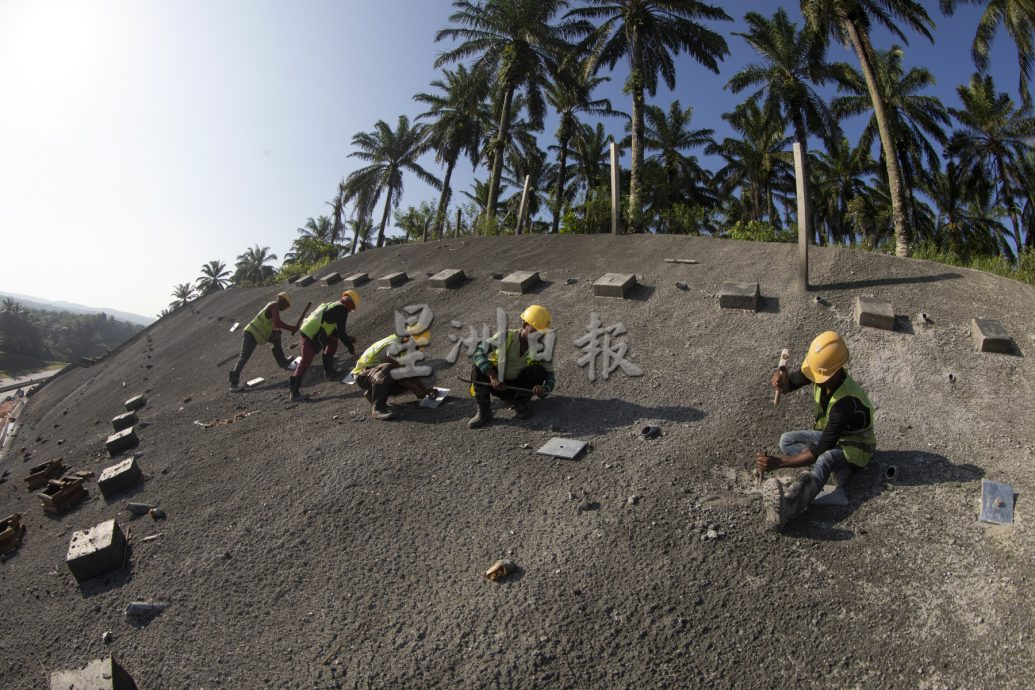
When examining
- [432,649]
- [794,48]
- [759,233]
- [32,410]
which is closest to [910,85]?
[794,48]

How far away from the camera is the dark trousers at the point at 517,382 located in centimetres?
548

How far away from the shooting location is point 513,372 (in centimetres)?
553

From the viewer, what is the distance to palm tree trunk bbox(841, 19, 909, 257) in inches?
459

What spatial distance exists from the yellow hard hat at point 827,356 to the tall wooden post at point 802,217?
3685mm

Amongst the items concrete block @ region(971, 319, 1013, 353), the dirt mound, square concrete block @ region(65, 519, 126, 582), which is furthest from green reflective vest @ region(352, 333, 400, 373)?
concrete block @ region(971, 319, 1013, 353)

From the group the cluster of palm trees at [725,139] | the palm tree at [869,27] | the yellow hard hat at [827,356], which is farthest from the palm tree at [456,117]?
the yellow hard hat at [827,356]

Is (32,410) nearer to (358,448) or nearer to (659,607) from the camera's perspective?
(358,448)

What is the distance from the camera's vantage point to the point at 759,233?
416 inches

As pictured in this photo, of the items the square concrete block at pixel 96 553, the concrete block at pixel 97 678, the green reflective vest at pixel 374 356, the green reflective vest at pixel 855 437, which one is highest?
the green reflective vest at pixel 374 356

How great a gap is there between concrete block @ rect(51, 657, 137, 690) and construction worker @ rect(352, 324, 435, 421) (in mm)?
3101

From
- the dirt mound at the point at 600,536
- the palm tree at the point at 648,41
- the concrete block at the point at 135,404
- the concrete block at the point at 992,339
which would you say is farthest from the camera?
the palm tree at the point at 648,41

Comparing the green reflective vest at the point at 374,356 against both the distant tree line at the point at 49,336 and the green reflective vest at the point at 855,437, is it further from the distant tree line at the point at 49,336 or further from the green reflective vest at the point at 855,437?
the distant tree line at the point at 49,336

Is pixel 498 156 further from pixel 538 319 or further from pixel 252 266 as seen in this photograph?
pixel 252 266

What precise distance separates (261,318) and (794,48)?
24790mm
